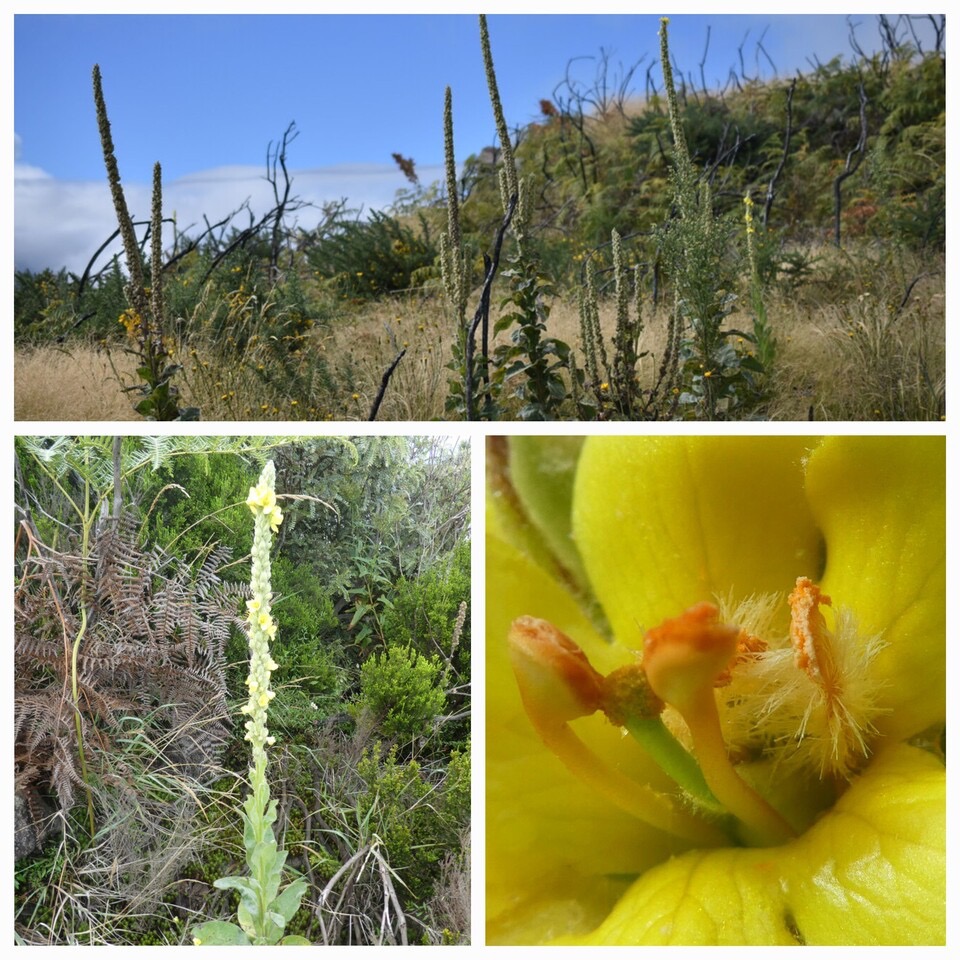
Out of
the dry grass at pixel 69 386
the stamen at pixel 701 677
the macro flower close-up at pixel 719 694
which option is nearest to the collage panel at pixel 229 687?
the macro flower close-up at pixel 719 694

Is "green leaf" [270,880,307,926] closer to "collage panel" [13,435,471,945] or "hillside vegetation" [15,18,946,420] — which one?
"collage panel" [13,435,471,945]

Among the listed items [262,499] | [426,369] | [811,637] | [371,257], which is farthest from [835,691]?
[371,257]

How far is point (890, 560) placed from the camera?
119 cm

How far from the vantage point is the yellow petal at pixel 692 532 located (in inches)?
46.4

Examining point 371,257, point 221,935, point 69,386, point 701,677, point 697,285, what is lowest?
point 221,935

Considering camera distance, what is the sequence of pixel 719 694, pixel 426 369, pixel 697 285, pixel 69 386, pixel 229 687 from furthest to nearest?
pixel 69 386 → pixel 426 369 → pixel 697 285 → pixel 229 687 → pixel 719 694

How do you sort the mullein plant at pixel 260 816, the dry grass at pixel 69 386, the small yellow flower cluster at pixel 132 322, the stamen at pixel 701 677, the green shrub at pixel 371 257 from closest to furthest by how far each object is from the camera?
the stamen at pixel 701 677 < the mullein plant at pixel 260 816 < the small yellow flower cluster at pixel 132 322 < the dry grass at pixel 69 386 < the green shrub at pixel 371 257

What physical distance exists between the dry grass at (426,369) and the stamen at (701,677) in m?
1.62

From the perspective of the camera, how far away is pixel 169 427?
1.40m

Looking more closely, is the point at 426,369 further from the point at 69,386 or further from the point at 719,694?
the point at 719,694

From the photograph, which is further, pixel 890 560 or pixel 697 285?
pixel 697 285

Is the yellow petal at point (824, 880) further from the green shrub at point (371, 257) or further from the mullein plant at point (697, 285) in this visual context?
the green shrub at point (371, 257)

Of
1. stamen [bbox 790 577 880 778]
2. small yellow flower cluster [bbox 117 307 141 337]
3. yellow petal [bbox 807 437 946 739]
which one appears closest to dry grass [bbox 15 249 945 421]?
small yellow flower cluster [bbox 117 307 141 337]

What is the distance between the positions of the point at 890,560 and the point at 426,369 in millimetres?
1898
